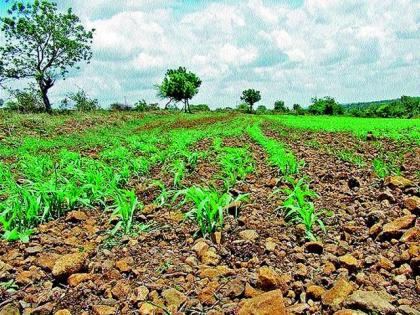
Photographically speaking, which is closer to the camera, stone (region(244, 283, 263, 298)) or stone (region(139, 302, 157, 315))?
stone (region(139, 302, 157, 315))

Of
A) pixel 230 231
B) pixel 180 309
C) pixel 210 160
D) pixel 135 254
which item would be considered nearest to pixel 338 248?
pixel 230 231

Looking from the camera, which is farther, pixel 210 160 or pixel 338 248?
pixel 210 160

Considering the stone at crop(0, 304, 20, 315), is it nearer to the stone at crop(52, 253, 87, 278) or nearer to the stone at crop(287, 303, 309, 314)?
the stone at crop(52, 253, 87, 278)

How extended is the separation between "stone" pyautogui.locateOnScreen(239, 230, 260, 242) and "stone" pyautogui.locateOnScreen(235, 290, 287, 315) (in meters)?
0.80

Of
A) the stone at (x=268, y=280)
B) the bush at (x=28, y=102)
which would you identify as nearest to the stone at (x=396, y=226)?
the stone at (x=268, y=280)

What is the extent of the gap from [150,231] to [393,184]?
221 cm

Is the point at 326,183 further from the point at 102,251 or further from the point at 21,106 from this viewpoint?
the point at 21,106

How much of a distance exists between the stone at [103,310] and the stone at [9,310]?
1.17ft

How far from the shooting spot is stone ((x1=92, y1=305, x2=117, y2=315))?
6.07 feet

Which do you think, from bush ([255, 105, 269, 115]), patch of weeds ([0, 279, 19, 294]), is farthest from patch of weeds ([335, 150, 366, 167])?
bush ([255, 105, 269, 115])

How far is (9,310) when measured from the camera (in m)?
1.88

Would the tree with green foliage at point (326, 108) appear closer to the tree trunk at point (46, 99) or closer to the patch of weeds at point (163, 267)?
the tree trunk at point (46, 99)

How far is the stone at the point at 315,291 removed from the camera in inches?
74.1

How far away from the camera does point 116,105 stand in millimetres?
40094
